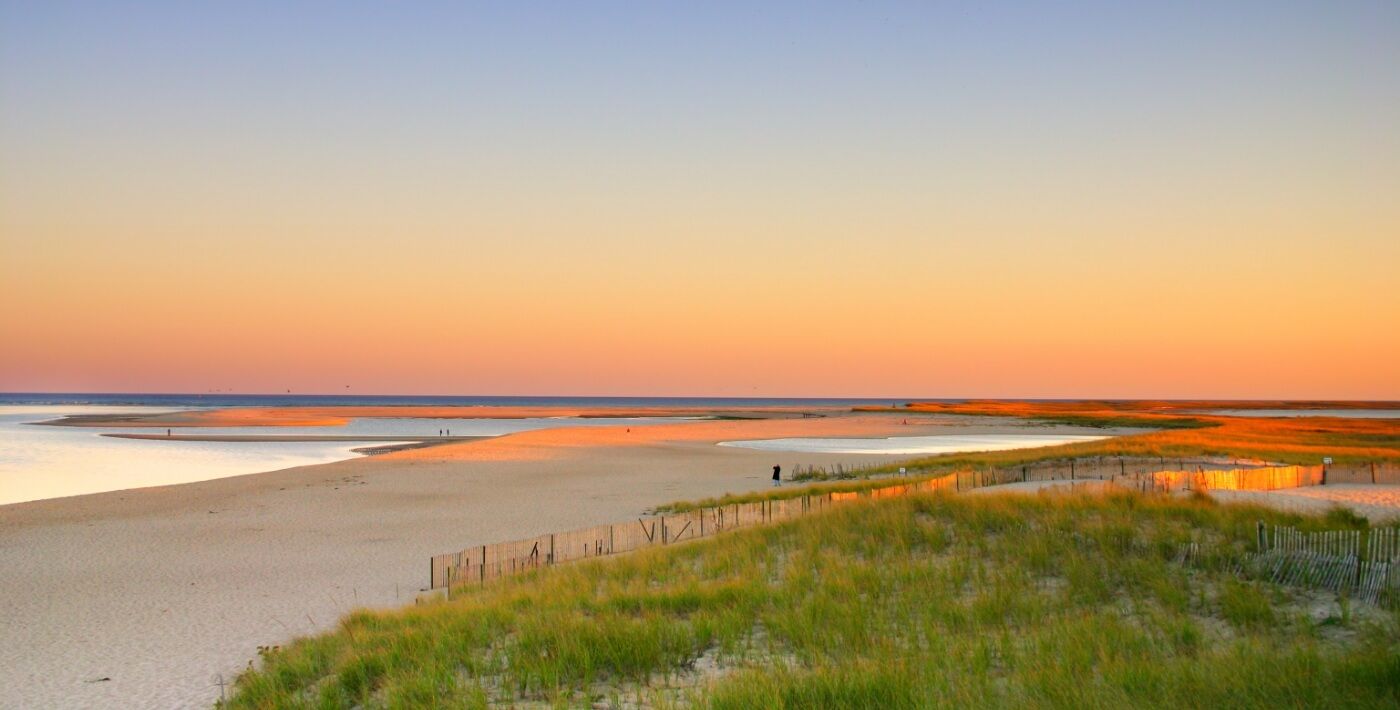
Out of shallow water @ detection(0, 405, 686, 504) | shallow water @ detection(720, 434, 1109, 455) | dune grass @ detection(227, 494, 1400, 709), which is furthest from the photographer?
shallow water @ detection(720, 434, 1109, 455)

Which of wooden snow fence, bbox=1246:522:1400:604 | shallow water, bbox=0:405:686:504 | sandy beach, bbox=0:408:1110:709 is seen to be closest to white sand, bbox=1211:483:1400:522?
wooden snow fence, bbox=1246:522:1400:604

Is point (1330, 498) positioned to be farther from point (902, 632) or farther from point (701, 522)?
point (902, 632)

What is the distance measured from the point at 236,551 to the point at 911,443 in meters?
54.4

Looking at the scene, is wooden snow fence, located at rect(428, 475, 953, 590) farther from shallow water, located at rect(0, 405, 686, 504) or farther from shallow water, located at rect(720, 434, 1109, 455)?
shallow water, located at rect(720, 434, 1109, 455)

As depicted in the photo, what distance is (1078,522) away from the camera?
1580cm

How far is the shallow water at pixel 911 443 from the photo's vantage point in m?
61.9

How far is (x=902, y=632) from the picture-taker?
11047 millimetres

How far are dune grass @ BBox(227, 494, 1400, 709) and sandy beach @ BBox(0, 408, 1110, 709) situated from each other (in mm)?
2598

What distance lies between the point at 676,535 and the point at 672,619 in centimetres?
1033

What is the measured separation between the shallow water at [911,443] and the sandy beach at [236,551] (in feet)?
43.3

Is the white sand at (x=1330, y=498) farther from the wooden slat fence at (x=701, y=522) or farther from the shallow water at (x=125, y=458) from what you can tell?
the shallow water at (x=125, y=458)

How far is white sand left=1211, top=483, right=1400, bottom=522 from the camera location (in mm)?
18938

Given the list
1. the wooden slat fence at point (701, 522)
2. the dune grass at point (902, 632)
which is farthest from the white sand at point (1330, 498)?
the dune grass at point (902, 632)

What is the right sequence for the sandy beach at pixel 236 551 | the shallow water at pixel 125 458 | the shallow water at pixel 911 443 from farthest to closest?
the shallow water at pixel 911 443 < the shallow water at pixel 125 458 < the sandy beach at pixel 236 551
